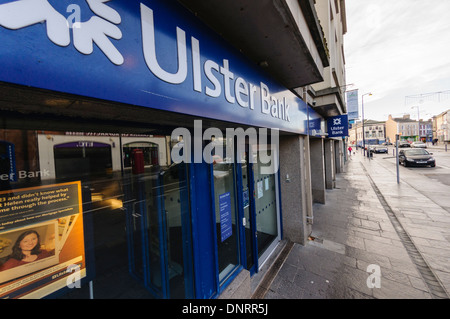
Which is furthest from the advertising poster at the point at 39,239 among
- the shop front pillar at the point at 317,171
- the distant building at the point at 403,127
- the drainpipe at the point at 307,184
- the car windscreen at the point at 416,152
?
the distant building at the point at 403,127

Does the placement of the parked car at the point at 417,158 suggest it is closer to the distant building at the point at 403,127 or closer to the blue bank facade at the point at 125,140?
the blue bank facade at the point at 125,140

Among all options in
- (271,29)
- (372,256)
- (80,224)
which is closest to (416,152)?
(372,256)

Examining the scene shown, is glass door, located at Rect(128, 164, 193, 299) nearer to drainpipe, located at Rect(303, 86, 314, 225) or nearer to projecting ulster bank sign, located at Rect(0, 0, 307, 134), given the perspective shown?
projecting ulster bank sign, located at Rect(0, 0, 307, 134)

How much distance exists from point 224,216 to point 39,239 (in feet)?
6.65

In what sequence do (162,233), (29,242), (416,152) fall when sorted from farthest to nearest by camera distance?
(416,152)
(162,233)
(29,242)

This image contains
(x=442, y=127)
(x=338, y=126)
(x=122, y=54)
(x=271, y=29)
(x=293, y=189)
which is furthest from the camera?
(x=442, y=127)

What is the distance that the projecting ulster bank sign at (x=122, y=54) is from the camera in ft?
2.66

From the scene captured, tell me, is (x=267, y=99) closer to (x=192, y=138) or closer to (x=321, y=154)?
(x=192, y=138)

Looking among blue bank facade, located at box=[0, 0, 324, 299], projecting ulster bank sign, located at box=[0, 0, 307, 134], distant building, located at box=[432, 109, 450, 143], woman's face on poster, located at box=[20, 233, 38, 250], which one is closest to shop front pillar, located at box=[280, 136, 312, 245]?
blue bank facade, located at box=[0, 0, 324, 299]

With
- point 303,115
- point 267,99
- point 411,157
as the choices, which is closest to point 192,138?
point 267,99

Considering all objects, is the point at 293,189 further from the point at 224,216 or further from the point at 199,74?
the point at 199,74

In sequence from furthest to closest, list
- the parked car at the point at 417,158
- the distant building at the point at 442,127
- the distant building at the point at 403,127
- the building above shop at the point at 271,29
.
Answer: the distant building at the point at 403,127
the distant building at the point at 442,127
the parked car at the point at 417,158
the building above shop at the point at 271,29

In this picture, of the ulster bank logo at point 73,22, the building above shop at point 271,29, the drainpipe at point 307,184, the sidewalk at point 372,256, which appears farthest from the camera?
the drainpipe at point 307,184

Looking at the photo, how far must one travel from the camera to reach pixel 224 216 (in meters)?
2.85
